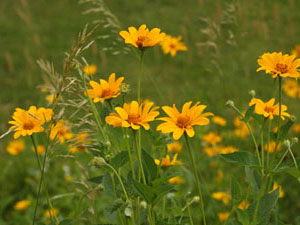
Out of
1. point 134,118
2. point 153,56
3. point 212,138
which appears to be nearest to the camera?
point 134,118

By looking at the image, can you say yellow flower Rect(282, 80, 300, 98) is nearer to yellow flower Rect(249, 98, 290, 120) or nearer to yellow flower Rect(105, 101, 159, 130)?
yellow flower Rect(249, 98, 290, 120)

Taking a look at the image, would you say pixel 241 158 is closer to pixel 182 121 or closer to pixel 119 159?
pixel 182 121

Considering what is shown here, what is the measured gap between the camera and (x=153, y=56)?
451 cm

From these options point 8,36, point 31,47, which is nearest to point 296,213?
point 31,47

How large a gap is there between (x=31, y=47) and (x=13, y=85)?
2.41 ft

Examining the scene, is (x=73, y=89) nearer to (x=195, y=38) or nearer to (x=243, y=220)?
(x=243, y=220)

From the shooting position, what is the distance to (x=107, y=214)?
103cm

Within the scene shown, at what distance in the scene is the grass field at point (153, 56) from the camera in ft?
8.93

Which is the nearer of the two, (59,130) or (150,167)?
(150,167)

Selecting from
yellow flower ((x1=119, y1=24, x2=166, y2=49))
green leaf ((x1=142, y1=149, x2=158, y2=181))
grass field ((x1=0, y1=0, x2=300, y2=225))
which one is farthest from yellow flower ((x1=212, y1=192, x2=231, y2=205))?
yellow flower ((x1=119, y1=24, x2=166, y2=49))

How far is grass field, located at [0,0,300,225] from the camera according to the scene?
2.72m

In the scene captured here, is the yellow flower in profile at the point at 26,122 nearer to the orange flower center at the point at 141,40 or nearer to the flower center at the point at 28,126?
the flower center at the point at 28,126

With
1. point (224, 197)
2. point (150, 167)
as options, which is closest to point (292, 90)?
point (224, 197)

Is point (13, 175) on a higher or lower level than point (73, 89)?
lower
